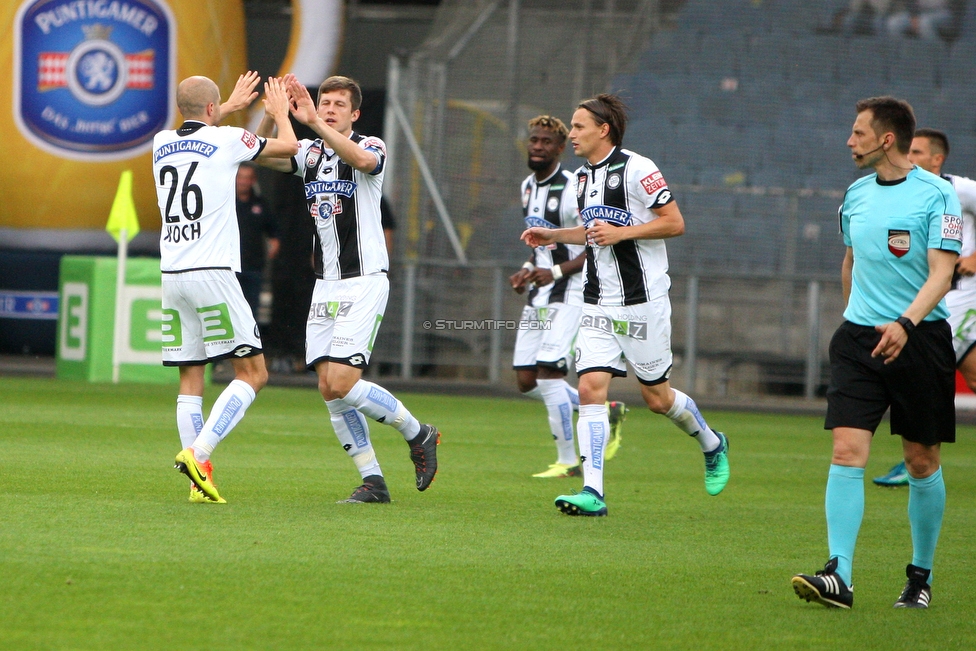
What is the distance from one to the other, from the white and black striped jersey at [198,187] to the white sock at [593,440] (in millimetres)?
2109

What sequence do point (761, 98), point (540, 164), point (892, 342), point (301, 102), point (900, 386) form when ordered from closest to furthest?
point (892, 342) → point (900, 386) → point (301, 102) → point (540, 164) → point (761, 98)

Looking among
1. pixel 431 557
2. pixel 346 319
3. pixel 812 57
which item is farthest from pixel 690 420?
pixel 812 57

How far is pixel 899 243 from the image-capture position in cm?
516

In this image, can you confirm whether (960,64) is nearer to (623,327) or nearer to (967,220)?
(967,220)

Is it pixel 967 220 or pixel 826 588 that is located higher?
pixel 967 220

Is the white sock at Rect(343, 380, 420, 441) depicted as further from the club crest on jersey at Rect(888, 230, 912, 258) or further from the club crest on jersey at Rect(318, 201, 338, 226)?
the club crest on jersey at Rect(888, 230, 912, 258)

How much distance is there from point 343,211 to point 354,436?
4.01ft

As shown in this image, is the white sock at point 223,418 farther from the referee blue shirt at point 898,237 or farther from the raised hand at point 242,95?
the referee blue shirt at point 898,237

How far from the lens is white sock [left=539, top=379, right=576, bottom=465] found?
941 centimetres

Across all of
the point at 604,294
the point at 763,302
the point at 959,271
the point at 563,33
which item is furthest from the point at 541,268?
the point at 563,33

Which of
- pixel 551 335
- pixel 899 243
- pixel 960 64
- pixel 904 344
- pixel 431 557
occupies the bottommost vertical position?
pixel 431 557

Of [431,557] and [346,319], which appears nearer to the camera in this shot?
[431,557]

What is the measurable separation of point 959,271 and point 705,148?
1123 centimetres

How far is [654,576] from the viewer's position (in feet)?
18.1
